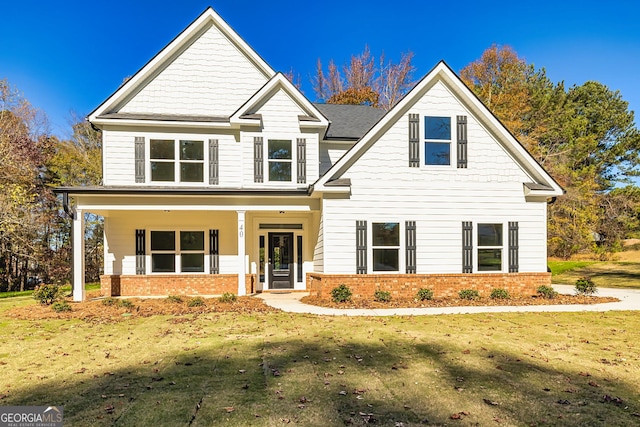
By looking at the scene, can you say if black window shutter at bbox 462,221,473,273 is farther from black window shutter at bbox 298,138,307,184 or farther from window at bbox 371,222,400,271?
black window shutter at bbox 298,138,307,184

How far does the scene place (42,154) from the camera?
24781mm

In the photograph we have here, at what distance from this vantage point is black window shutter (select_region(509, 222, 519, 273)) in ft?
43.7

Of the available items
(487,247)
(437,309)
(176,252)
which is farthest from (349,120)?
(437,309)

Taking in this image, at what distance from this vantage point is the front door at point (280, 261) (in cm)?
1580

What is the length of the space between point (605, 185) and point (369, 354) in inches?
1561

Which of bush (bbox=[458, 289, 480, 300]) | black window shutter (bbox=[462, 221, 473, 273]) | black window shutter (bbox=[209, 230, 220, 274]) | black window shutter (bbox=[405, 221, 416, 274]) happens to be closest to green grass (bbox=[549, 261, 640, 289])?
black window shutter (bbox=[462, 221, 473, 273])

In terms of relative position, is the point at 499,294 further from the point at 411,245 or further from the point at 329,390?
the point at 329,390

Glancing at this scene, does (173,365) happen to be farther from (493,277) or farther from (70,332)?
(493,277)

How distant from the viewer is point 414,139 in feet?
43.1

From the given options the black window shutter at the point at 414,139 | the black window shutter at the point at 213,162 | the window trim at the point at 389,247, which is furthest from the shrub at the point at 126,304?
the black window shutter at the point at 414,139

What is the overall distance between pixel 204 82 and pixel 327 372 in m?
12.8

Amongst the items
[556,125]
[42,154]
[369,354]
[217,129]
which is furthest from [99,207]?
[556,125]

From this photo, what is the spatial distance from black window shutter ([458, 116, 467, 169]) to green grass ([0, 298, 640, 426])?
19.4 ft

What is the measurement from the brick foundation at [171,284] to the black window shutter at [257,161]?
3.70 m
